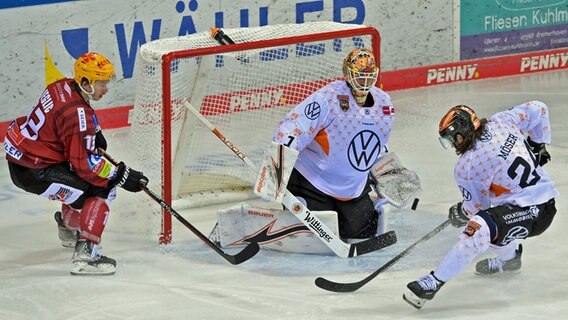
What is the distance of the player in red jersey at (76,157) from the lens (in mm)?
5477

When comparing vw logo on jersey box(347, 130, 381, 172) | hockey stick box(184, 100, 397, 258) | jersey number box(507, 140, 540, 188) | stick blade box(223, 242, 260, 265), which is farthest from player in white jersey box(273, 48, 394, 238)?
jersey number box(507, 140, 540, 188)

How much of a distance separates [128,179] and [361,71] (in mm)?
1085

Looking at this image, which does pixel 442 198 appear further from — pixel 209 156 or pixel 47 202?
pixel 47 202

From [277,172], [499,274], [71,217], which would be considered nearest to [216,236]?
[277,172]

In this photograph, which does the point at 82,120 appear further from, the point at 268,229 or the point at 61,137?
the point at 268,229

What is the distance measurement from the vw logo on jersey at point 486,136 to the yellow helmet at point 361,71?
2.41 feet

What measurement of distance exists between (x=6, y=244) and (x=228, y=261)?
1075 mm

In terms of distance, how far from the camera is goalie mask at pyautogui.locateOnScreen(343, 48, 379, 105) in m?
5.68

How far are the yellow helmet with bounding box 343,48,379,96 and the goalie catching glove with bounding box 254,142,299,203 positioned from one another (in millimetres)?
390

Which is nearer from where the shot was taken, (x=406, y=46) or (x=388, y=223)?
(x=388, y=223)

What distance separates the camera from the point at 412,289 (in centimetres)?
502

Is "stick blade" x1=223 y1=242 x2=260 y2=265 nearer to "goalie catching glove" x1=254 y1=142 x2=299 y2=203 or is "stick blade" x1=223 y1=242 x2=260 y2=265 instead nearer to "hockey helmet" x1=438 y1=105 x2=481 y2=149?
"goalie catching glove" x1=254 y1=142 x2=299 y2=203

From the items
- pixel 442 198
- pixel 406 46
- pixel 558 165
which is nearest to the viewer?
pixel 442 198

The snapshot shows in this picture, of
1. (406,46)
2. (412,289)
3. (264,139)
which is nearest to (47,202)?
(264,139)
